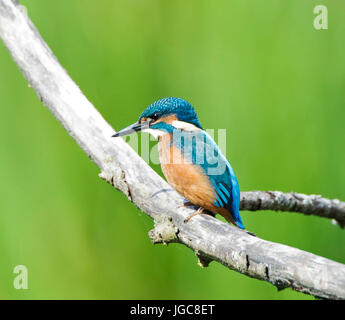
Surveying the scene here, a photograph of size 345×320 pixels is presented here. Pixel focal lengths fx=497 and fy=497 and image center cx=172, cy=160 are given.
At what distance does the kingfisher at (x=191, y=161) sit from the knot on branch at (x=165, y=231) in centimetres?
9

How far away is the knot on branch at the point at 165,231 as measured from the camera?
41.1 inches

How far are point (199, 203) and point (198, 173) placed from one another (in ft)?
0.25

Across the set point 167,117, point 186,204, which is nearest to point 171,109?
point 167,117

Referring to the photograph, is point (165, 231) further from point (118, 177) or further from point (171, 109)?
point (171, 109)

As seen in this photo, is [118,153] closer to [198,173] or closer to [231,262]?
[198,173]

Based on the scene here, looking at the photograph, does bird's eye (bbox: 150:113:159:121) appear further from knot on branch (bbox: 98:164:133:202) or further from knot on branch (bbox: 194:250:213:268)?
knot on branch (bbox: 194:250:213:268)

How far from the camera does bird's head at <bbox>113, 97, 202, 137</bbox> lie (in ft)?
4.20

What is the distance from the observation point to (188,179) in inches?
47.3

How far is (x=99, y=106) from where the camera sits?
6.00ft

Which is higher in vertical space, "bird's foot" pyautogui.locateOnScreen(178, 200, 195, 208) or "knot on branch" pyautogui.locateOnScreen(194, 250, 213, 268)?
"bird's foot" pyautogui.locateOnScreen(178, 200, 195, 208)

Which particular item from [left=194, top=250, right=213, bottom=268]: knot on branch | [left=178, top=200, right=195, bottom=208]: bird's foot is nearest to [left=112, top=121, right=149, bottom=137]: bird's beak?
[left=178, top=200, right=195, bottom=208]: bird's foot

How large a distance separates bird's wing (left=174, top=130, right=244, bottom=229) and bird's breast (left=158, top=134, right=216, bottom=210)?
0.01 m

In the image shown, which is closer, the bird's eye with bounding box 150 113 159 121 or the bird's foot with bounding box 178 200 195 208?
the bird's foot with bounding box 178 200 195 208

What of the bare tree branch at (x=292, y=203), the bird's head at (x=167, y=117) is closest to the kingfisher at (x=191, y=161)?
the bird's head at (x=167, y=117)
